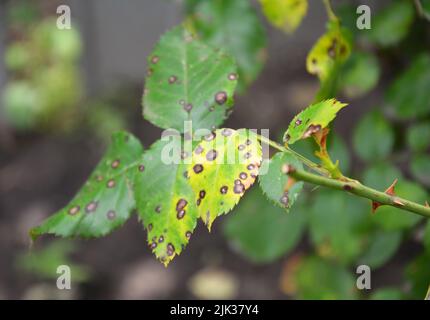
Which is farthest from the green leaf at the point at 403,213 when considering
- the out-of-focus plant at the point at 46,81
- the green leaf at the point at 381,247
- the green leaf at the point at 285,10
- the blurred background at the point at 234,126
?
the out-of-focus plant at the point at 46,81

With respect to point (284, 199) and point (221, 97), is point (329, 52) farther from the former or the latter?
point (284, 199)

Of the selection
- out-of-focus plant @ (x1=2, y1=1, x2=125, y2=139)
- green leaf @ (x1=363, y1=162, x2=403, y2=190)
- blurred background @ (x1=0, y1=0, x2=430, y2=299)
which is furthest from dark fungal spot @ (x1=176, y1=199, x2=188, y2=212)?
out-of-focus plant @ (x1=2, y1=1, x2=125, y2=139)

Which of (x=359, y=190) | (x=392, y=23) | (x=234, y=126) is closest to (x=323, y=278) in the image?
(x=392, y=23)

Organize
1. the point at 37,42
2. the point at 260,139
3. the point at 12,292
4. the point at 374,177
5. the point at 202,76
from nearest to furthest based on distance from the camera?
the point at 260,139 < the point at 202,76 < the point at 374,177 < the point at 12,292 < the point at 37,42

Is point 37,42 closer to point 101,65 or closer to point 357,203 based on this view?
point 101,65

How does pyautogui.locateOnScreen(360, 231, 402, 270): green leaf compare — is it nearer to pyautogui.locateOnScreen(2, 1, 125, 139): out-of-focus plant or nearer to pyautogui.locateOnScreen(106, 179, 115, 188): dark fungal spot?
pyautogui.locateOnScreen(106, 179, 115, 188): dark fungal spot

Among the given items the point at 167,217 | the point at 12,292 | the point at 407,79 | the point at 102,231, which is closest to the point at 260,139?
the point at 167,217

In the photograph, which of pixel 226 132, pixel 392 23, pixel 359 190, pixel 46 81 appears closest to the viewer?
pixel 359 190
